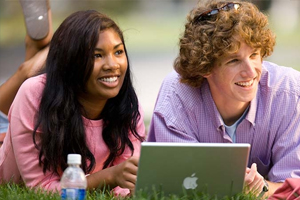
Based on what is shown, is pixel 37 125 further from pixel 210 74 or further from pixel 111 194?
pixel 210 74

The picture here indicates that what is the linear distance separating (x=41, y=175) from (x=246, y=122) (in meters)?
1.08

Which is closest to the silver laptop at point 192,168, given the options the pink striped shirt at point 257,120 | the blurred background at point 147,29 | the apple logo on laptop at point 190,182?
the apple logo on laptop at point 190,182

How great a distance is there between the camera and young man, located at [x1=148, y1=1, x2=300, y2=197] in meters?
4.04

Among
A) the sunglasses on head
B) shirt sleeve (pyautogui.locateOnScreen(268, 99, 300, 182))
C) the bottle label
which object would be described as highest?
the sunglasses on head

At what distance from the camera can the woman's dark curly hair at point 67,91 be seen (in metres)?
4.00

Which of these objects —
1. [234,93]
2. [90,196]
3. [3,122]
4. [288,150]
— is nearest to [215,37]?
[234,93]

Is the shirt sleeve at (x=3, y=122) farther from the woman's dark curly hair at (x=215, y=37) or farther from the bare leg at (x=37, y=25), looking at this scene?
the woman's dark curly hair at (x=215, y=37)

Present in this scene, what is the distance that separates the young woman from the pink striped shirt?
0.29 metres

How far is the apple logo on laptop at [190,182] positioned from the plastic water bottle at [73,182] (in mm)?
428

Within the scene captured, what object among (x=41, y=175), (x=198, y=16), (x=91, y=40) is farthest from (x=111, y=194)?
(x=198, y=16)

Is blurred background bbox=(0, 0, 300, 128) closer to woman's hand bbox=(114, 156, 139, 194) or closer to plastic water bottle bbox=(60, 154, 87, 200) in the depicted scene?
woman's hand bbox=(114, 156, 139, 194)

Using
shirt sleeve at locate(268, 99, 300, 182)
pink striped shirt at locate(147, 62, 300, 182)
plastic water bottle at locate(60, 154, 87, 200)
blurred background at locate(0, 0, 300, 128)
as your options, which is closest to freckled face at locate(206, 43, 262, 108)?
pink striped shirt at locate(147, 62, 300, 182)

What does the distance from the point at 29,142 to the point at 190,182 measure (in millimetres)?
985

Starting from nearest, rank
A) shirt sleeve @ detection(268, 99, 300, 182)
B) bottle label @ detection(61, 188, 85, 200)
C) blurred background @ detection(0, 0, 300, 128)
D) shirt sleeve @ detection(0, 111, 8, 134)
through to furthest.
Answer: bottle label @ detection(61, 188, 85, 200) → shirt sleeve @ detection(268, 99, 300, 182) → shirt sleeve @ detection(0, 111, 8, 134) → blurred background @ detection(0, 0, 300, 128)
